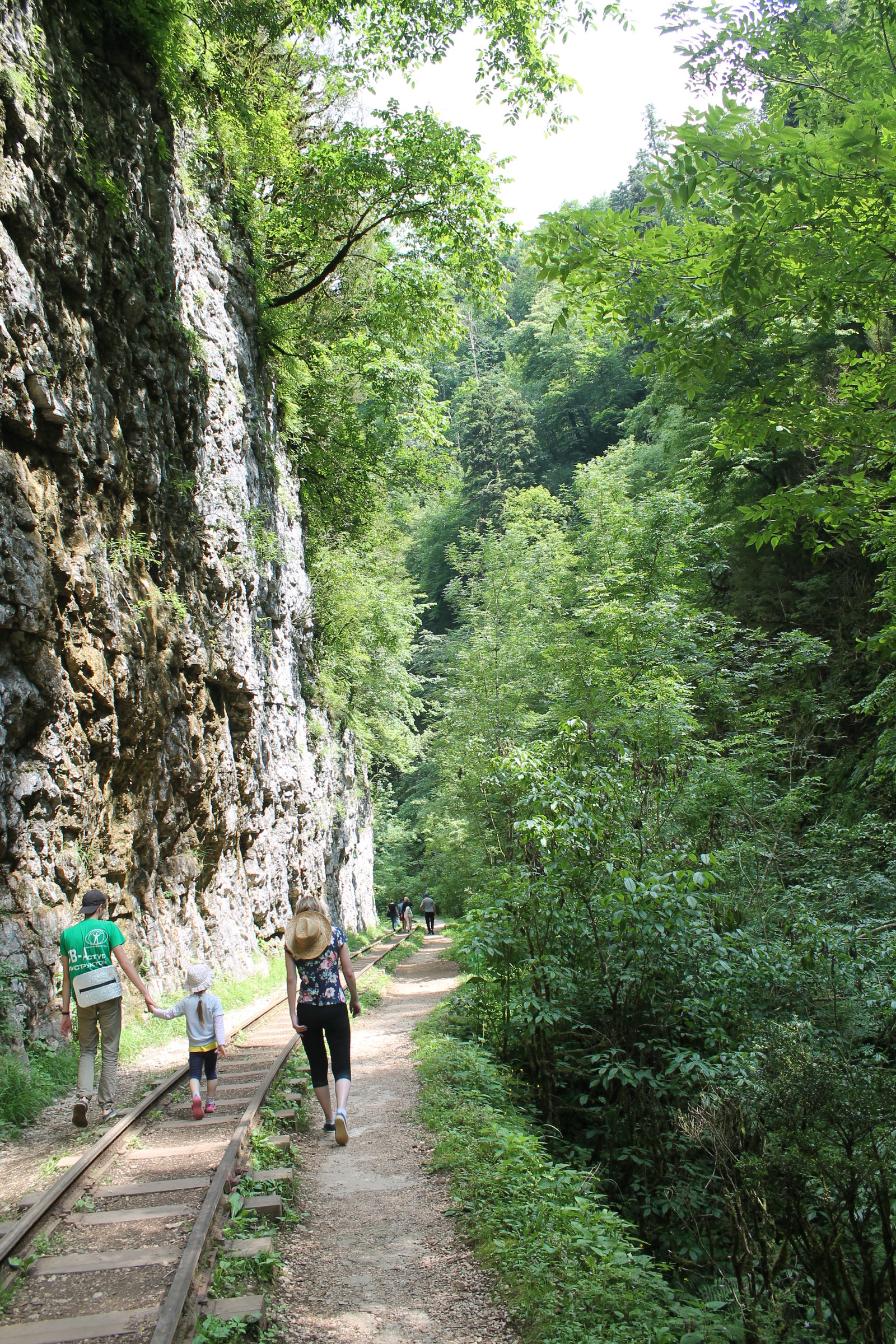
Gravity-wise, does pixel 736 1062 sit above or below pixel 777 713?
below

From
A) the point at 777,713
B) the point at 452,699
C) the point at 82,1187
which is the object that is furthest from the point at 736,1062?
the point at 452,699

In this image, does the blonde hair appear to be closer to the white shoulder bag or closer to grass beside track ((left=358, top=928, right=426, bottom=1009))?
the white shoulder bag

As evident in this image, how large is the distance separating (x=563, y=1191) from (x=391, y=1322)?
5.51 ft

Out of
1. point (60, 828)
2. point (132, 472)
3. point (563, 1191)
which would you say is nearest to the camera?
point (563, 1191)

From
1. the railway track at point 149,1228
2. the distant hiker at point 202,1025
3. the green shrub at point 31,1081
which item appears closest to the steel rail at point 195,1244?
the railway track at point 149,1228

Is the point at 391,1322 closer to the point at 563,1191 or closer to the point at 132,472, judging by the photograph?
the point at 563,1191

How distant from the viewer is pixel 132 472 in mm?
10828

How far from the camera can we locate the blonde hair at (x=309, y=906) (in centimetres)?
585

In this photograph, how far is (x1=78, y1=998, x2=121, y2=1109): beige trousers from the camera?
596cm

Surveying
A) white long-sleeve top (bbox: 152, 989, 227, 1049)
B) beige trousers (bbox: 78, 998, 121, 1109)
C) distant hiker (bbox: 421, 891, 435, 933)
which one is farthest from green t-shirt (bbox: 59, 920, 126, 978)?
distant hiker (bbox: 421, 891, 435, 933)

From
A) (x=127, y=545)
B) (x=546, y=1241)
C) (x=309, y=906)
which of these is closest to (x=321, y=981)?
(x=309, y=906)

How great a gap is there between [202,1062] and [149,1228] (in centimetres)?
244

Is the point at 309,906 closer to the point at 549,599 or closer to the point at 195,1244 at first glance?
the point at 195,1244

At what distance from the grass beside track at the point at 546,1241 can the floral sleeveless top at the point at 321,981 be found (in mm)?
1397
